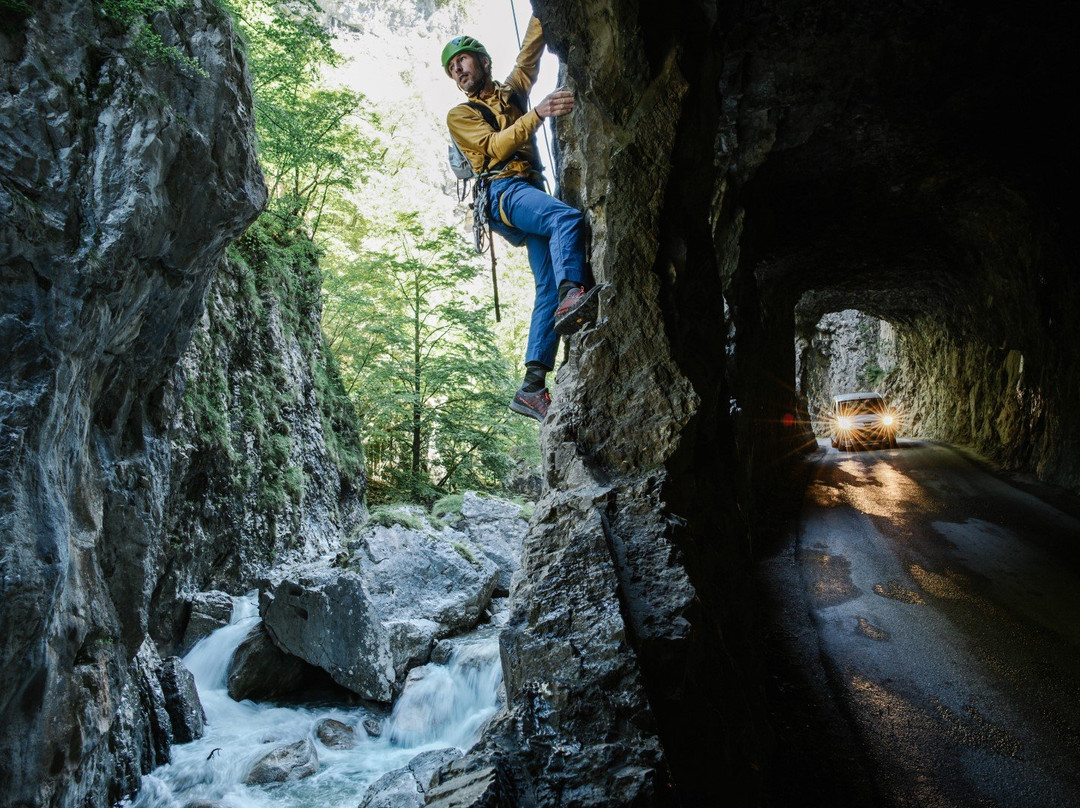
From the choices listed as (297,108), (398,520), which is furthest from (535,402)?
(297,108)

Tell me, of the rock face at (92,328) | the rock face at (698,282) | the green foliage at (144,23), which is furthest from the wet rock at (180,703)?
the green foliage at (144,23)

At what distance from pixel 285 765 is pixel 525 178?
744 cm

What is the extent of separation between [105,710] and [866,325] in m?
29.6

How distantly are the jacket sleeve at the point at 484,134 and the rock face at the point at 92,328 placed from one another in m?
2.84

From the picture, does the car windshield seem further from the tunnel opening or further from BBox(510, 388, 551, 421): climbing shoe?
BBox(510, 388, 551, 421): climbing shoe

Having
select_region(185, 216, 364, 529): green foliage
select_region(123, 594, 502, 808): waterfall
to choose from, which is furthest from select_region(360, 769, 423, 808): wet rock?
select_region(185, 216, 364, 529): green foliage

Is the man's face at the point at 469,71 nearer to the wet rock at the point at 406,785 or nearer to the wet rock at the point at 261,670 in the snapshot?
the wet rock at the point at 406,785

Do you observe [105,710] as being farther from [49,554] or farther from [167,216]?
[167,216]

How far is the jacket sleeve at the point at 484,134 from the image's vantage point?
4137 millimetres

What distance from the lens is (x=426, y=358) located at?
1466 cm

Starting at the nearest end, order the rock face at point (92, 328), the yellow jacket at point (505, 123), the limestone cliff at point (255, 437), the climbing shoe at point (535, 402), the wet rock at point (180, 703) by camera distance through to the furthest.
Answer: the rock face at point (92, 328)
the yellow jacket at point (505, 123)
the climbing shoe at point (535, 402)
the wet rock at point (180, 703)
the limestone cliff at point (255, 437)

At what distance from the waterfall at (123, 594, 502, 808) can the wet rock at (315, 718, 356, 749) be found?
0.07 m

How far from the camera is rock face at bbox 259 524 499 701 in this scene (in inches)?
328

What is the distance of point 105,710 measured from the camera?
5.15 m
